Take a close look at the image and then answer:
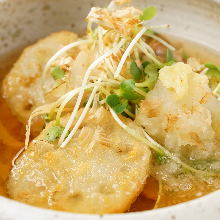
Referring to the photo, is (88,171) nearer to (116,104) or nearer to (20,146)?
(116,104)

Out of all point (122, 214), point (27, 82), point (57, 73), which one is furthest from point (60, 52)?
Result: point (122, 214)

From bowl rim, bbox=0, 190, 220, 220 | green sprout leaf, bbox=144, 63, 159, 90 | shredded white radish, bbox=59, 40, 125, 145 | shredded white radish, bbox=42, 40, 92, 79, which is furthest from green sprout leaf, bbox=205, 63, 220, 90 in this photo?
bowl rim, bbox=0, 190, 220, 220

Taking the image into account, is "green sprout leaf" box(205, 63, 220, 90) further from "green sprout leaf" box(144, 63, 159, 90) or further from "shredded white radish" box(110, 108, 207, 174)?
"shredded white radish" box(110, 108, 207, 174)

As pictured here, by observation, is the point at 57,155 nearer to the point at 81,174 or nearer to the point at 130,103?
the point at 81,174

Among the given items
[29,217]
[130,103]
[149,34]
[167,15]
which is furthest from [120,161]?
[167,15]

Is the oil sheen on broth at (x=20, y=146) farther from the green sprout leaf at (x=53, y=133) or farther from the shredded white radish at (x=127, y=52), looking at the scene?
the shredded white radish at (x=127, y=52)
